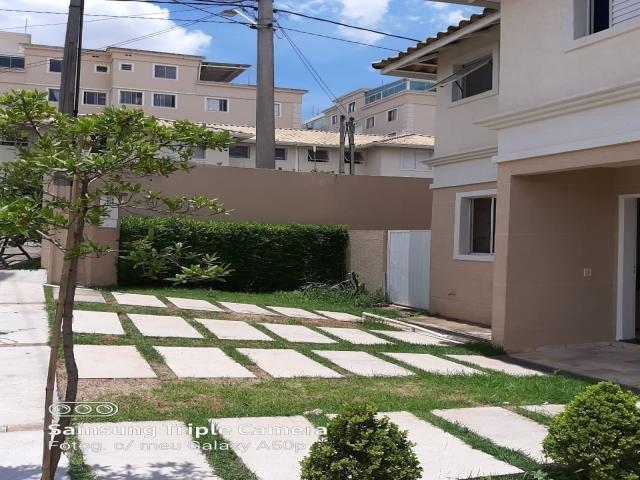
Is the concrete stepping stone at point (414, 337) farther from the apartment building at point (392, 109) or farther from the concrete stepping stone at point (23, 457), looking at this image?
the apartment building at point (392, 109)

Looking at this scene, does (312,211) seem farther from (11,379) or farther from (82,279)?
(11,379)

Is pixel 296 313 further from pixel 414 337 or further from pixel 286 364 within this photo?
pixel 286 364

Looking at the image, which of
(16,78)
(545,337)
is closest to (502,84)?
(545,337)

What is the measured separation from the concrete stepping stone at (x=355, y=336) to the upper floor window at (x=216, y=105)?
3929cm

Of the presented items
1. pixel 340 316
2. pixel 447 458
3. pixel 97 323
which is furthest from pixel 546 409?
pixel 340 316

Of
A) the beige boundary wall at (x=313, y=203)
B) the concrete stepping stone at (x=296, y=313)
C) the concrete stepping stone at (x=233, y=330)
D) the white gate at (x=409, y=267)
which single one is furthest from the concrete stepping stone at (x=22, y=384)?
the white gate at (x=409, y=267)

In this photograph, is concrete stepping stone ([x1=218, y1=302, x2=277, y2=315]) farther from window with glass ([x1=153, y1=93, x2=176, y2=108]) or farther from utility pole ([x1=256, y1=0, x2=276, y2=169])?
window with glass ([x1=153, y1=93, x2=176, y2=108])

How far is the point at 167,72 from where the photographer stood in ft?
156

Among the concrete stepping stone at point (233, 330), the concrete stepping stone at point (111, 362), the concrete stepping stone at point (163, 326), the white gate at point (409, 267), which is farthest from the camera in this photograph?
the white gate at point (409, 267)

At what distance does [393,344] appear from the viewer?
376 inches

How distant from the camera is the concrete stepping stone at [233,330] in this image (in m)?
9.23

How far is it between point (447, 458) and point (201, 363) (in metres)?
3.50

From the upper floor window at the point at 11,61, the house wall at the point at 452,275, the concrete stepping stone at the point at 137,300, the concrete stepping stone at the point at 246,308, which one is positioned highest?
the upper floor window at the point at 11,61

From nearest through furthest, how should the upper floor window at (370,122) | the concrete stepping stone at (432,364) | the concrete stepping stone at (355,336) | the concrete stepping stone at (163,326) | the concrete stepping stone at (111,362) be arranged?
the concrete stepping stone at (111,362) → the concrete stepping stone at (432,364) → the concrete stepping stone at (163,326) → the concrete stepping stone at (355,336) → the upper floor window at (370,122)
